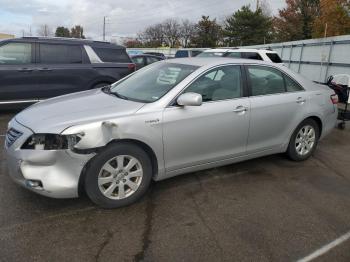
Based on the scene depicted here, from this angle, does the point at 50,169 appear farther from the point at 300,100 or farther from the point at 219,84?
the point at 300,100

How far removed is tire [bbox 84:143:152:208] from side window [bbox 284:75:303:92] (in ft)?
7.88

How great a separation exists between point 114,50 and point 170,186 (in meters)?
5.24

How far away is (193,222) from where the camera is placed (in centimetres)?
342

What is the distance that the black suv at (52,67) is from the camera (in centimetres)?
738

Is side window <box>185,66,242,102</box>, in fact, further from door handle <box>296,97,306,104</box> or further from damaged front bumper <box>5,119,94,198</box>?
damaged front bumper <box>5,119,94,198</box>

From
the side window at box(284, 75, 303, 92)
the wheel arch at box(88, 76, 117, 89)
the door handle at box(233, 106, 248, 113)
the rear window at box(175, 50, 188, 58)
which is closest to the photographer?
the door handle at box(233, 106, 248, 113)

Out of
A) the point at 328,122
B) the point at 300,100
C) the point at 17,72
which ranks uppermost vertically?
the point at 300,100

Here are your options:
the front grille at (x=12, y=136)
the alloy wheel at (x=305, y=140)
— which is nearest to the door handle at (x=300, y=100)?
the alloy wheel at (x=305, y=140)

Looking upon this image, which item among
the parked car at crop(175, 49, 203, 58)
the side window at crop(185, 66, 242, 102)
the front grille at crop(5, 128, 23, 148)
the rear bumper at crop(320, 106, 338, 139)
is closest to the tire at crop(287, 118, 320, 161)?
the rear bumper at crop(320, 106, 338, 139)

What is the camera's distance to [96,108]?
3680 millimetres

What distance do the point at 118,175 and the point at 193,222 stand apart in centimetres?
87

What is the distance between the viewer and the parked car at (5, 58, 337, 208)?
129 inches

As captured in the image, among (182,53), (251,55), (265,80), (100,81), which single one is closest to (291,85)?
(265,80)

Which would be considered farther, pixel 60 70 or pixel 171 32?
pixel 171 32
